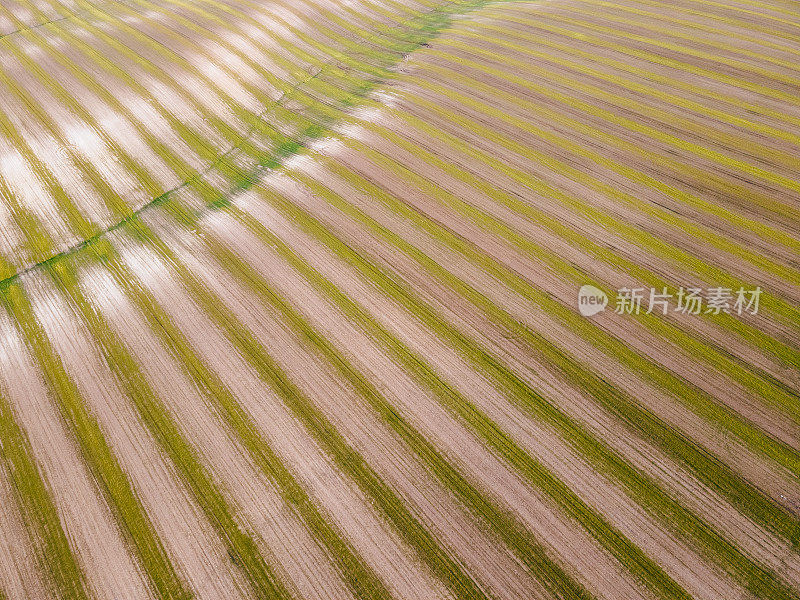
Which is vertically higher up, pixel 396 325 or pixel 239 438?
pixel 239 438

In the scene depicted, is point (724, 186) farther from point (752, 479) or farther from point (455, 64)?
point (455, 64)

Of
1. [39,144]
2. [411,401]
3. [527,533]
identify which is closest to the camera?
[527,533]

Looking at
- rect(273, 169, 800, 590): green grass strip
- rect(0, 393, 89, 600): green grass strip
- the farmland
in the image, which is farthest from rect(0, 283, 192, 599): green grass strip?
rect(273, 169, 800, 590): green grass strip

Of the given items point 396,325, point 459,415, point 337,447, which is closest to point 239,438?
point 337,447

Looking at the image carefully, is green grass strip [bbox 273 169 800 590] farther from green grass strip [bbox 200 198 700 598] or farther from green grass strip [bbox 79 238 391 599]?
green grass strip [bbox 79 238 391 599]

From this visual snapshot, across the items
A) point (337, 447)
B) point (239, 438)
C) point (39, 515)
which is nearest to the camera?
point (39, 515)

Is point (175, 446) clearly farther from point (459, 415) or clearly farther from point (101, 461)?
point (459, 415)

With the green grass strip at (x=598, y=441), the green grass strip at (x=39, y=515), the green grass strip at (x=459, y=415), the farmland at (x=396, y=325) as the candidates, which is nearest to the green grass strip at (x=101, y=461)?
the farmland at (x=396, y=325)

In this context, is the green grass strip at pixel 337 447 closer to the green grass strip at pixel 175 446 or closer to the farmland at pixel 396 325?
the farmland at pixel 396 325

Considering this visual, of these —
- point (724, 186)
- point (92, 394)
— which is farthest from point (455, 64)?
point (92, 394)
